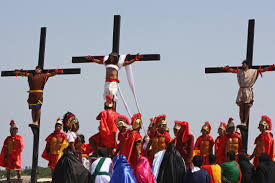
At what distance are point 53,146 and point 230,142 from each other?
5.43 metres

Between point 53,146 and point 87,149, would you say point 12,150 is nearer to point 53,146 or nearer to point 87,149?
point 53,146

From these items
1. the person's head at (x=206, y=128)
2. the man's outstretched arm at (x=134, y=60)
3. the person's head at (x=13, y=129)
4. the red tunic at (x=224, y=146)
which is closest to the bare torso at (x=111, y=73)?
the man's outstretched arm at (x=134, y=60)

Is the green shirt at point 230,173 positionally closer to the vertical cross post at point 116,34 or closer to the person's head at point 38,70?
the vertical cross post at point 116,34

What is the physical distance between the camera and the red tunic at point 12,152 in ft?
66.6

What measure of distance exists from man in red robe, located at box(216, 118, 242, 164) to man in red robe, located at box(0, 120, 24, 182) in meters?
6.65

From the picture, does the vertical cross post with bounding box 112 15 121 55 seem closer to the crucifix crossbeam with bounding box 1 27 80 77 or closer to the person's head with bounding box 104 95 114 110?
the crucifix crossbeam with bounding box 1 27 80 77

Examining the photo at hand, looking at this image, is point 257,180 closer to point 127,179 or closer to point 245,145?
point 127,179

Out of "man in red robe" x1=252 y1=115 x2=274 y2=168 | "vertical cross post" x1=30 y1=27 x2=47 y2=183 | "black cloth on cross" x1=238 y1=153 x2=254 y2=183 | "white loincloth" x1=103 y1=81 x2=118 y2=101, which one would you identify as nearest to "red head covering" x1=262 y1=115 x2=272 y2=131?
"man in red robe" x1=252 y1=115 x2=274 y2=168

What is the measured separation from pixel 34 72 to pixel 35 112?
1.29 meters

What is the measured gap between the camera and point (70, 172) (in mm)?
12953

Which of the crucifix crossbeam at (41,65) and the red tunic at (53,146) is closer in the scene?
the red tunic at (53,146)

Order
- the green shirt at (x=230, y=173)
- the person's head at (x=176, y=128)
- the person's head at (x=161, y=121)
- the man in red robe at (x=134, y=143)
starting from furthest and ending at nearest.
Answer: the person's head at (x=161, y=121)
the person's head at (x=176, y=128)
the man in red robe at (x=134, y=143)
the green shirt at (x=230, y=173)

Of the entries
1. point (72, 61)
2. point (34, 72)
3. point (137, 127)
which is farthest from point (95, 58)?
point (137, 127)

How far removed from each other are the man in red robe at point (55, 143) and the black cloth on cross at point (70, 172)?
5.98 metres
